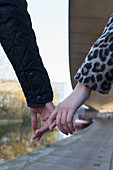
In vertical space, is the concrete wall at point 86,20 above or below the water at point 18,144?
above

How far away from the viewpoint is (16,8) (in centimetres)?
174

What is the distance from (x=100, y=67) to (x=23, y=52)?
0.82 m

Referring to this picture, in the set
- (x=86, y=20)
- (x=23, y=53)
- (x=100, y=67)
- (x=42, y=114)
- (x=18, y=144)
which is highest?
(x=86, y=20)

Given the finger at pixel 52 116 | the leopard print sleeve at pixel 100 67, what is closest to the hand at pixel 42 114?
the finger at pixel 52 116

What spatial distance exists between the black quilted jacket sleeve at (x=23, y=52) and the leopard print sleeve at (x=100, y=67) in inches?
23.9

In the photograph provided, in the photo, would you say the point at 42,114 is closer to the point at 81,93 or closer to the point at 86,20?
the point at 81,93

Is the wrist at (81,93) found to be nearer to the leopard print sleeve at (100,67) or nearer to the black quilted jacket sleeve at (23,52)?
the leopard print sleeve at (100,67)

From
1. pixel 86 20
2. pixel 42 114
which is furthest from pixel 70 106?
pixel 86 20

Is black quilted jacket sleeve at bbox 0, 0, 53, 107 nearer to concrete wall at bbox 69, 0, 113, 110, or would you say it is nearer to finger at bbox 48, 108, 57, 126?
finger at bbox 48, 108, 57, 126

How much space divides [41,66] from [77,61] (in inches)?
596

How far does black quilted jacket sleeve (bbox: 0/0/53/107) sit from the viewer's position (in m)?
1.73

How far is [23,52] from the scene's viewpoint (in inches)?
70.5

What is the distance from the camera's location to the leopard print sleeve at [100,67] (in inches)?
45.0

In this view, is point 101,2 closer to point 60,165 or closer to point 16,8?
point 60,165
